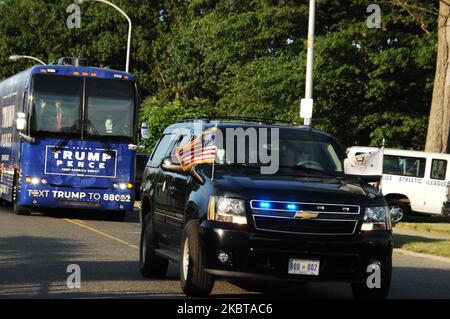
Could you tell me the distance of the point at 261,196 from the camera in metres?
10.1

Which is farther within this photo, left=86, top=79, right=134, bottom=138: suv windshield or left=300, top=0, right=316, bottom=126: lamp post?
left=300, top=0, right=316, bottom=126: lamp post

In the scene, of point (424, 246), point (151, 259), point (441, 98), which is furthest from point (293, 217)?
point (441, 98)

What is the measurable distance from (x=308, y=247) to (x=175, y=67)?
56313mm

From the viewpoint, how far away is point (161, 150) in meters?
13.4

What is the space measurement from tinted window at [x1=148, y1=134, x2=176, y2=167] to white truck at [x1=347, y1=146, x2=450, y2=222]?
1658 cm

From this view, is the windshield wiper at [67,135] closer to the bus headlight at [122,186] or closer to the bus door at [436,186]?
the bus headlight at [122,186]

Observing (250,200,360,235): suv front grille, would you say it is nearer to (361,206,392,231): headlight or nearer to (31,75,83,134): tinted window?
(361,206,392,231): headlight

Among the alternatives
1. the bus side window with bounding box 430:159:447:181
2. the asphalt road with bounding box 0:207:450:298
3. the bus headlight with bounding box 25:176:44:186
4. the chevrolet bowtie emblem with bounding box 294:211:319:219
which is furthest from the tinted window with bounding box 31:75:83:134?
the chevrolet bowtie emblem with bounding box 294:211:319:219

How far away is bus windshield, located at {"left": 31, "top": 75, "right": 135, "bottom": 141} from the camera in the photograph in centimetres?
2411

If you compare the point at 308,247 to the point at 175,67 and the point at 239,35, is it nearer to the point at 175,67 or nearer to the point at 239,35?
the point at 239,35

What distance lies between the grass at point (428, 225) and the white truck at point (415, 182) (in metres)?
0.49

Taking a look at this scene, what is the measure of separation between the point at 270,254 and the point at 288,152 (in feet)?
6.03

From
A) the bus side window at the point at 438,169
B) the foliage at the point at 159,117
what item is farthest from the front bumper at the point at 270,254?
the foliage at the point at 159,117
